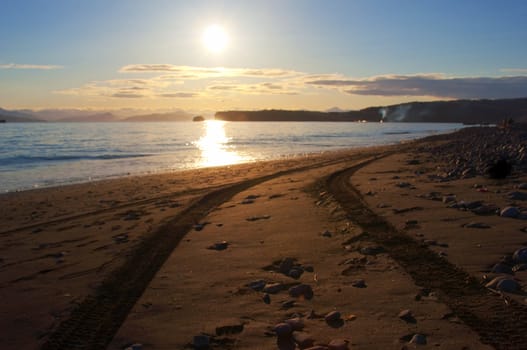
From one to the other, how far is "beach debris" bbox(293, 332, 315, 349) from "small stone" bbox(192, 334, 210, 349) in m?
0.76

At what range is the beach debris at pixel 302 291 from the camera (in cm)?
465

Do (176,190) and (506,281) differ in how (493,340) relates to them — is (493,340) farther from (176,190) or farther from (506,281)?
(176,190)

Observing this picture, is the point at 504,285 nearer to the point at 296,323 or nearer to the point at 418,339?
the point at 418,339

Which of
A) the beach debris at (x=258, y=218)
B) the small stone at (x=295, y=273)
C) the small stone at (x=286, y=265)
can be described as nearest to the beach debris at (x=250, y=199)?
the beach debris at (x=258, y=218)

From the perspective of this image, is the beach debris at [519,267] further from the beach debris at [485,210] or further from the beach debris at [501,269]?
the beach debris at [485,210]

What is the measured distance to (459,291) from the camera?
4.37m

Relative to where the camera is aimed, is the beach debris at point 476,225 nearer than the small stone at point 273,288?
No

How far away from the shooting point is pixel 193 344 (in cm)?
381

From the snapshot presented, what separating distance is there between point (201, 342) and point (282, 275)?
1.75 meters

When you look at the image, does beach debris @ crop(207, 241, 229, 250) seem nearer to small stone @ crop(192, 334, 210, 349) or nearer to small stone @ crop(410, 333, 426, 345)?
small stone @ crop(192, 334, 210, 349)

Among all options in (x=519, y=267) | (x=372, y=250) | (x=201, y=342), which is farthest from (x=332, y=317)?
(x=519, y=267)

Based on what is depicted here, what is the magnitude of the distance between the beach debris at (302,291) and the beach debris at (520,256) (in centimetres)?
239

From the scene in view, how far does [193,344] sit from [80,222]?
23.5ft

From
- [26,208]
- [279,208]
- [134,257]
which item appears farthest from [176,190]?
[134,257]
